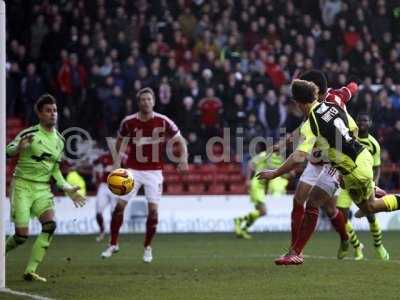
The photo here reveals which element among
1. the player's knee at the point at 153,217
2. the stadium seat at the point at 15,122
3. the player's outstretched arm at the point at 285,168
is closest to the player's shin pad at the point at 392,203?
the player's outstretched arm at the point at 285,168

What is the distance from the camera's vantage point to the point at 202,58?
27.5 metres

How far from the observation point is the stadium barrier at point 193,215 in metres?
25.2

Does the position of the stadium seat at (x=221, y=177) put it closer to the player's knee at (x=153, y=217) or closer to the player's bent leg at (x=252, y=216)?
the player's bent leg at (x=252, y=216)

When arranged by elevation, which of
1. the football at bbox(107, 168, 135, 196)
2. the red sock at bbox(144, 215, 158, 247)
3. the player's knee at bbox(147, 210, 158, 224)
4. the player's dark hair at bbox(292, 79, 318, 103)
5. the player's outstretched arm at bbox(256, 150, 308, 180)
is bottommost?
the red sock at bbox(144, 215, 158, 247)

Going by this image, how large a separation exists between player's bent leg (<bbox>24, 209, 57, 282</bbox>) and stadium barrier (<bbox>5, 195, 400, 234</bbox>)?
39.6 ft

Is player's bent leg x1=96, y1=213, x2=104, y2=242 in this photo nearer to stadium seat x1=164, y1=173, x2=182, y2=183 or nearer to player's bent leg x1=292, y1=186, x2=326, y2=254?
stadium seat x1=164, y1=173, x2=182, y2=183

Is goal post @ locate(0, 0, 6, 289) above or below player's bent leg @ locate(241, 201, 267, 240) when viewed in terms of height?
above

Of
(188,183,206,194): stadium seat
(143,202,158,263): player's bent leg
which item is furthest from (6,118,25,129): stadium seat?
(143,202,158,263): player's bent leg

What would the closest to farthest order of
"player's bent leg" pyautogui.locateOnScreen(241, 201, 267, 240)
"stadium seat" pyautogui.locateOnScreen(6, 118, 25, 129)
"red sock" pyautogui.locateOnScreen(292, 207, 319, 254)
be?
"red sock" pyautogui.locateOnScreen(292, 207, 319, 254), "player's bent leg" pyautogui.locateOnScreen(241, 201, 267, 240), "stadium seat" pyautogui.locateOnScreen(6, 118, 25, 129)

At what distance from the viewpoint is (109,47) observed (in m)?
27.2

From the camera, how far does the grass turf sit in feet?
35.0

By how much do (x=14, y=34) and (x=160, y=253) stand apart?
11564 mm

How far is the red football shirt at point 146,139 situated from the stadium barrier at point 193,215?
8.55m

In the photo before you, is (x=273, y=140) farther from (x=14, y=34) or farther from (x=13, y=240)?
(x=13, y=240)
